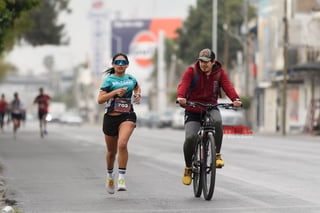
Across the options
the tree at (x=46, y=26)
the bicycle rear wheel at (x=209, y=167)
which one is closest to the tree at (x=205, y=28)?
the tree at (x=46, y=26)

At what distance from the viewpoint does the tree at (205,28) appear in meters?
80.1

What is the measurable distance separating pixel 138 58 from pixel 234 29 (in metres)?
72.5

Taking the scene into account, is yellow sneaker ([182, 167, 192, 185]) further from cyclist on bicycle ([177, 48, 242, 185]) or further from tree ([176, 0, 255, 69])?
tree ([176, 0, 255, 69])

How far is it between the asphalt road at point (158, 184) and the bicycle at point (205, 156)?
175 millimetres

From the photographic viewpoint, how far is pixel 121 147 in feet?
41.6

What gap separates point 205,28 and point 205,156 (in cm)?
6983

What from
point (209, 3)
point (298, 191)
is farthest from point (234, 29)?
point (298, 191)

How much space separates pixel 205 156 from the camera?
12.2 metres

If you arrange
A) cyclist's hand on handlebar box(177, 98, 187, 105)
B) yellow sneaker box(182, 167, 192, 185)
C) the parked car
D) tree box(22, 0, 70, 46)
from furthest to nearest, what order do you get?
the parked car < tree box(22, 0, 70, 46) < yellow sneaker box(182, 167, 192, 185) < cyclist's hand on handlebar box(177, 98, 187, 105)

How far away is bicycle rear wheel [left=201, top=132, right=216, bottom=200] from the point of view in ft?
39.0

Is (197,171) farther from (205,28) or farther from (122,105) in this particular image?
(205,28)

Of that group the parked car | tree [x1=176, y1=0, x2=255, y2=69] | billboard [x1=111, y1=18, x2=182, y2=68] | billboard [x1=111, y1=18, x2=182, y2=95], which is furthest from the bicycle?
billboard [x1=111, y1=18, x2=182, y2=68]

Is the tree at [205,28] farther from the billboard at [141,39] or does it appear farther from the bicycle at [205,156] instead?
the billboard at [141,39]

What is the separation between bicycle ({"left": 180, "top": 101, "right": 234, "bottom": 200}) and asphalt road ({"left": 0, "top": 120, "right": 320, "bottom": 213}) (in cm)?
17
